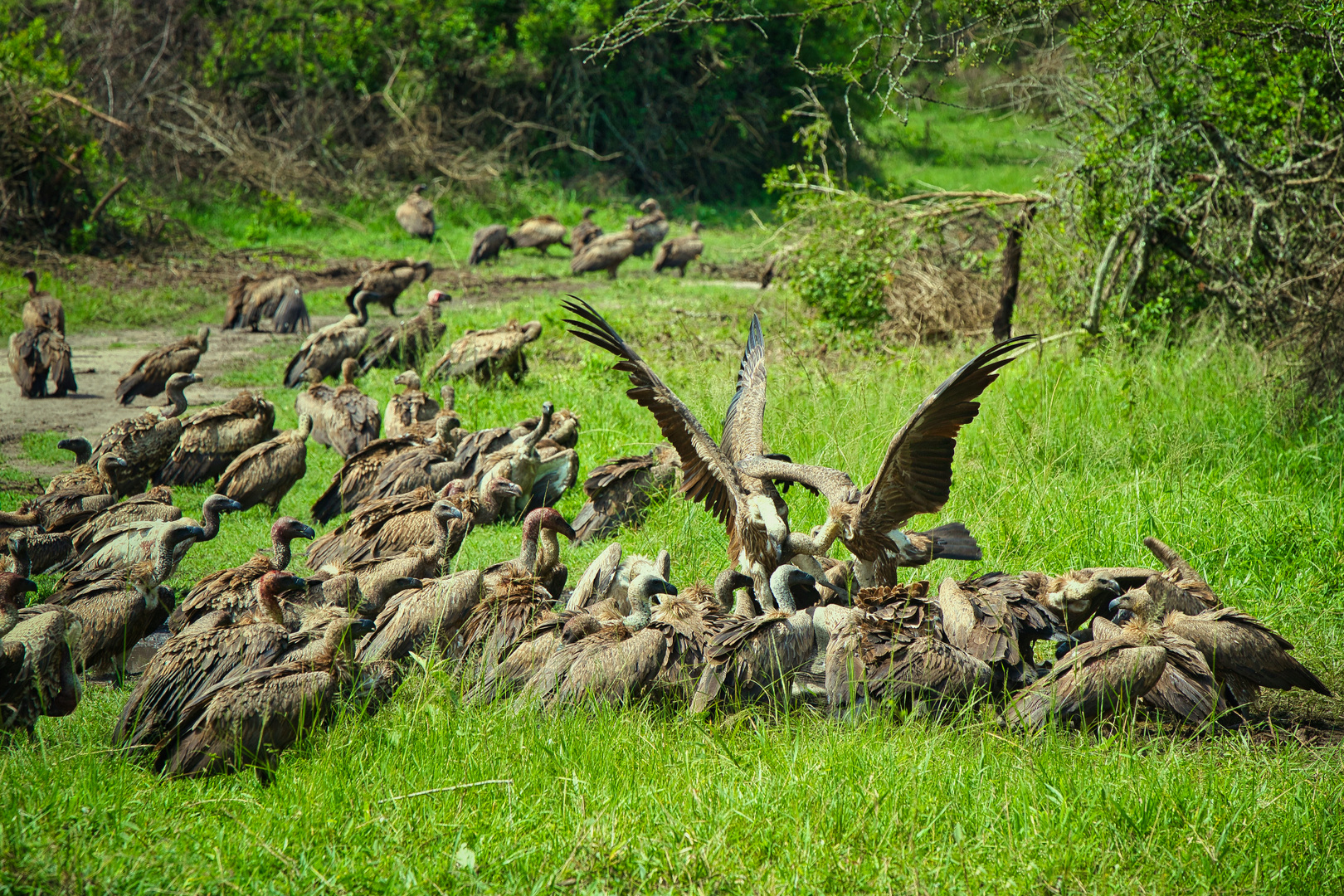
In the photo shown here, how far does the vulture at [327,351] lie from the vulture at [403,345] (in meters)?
0.24

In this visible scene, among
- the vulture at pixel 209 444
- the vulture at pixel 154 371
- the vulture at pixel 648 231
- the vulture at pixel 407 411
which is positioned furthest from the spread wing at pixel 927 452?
the vulture at pixel 648 231

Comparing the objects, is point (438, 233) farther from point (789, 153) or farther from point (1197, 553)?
point (1197, 553)

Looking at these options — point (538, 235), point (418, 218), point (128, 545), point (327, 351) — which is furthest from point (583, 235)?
point (128, 545)

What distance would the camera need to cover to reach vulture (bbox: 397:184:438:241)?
16891 millimetres

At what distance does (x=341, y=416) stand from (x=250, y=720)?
15.7 ft

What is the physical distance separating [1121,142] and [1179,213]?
0.72 metres

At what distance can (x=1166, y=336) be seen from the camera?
8.91 metres

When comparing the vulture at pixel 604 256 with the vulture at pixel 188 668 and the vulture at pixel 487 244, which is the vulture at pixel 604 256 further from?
the vulture at pixel 188 668

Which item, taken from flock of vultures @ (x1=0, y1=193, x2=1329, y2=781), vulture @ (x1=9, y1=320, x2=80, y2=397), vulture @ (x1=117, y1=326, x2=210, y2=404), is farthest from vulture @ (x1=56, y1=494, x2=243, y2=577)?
vulture @ (x1=9, y1=320, x2=80, y2=397)

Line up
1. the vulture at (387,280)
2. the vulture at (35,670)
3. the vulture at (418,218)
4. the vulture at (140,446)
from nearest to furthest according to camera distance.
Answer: the vulture at (35,670)
the vulture at (140,446)
the vulture at (387,280)
the vulture at (418,218)

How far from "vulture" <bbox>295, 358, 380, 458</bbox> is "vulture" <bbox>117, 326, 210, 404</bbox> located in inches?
54.6

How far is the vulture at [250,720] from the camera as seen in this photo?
3.76 m

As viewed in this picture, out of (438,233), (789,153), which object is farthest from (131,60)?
(789,153)

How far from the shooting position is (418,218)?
16922 mm
